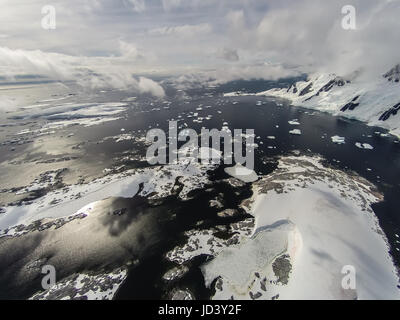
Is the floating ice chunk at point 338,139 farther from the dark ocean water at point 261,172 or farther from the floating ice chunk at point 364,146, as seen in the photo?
the floating ice chunk at point 364,146

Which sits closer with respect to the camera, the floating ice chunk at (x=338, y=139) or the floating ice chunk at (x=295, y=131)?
the floating ice chunk at (x=338, y=139)

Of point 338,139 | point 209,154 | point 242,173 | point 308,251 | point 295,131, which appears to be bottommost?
point 308,251

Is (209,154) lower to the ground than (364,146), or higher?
lower

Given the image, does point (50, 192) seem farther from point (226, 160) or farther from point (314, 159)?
point (314, 159)

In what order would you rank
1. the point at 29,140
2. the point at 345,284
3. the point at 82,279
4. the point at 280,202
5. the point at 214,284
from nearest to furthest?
the point at 345,284 < the point at 214,284 < the point at 82,279 < the point at 280,202 < the point at 29,140

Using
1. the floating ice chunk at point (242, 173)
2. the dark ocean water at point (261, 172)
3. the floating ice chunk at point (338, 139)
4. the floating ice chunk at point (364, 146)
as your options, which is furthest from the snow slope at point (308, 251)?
the floating ice chunk at point (338, 139)

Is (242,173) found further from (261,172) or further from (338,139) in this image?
(338,139)

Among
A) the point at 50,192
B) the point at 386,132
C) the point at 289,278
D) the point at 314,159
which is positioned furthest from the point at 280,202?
the point at 386,132

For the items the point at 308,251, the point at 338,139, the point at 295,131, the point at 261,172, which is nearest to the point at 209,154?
the point at 261,172

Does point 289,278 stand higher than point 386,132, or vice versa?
point 386,132
